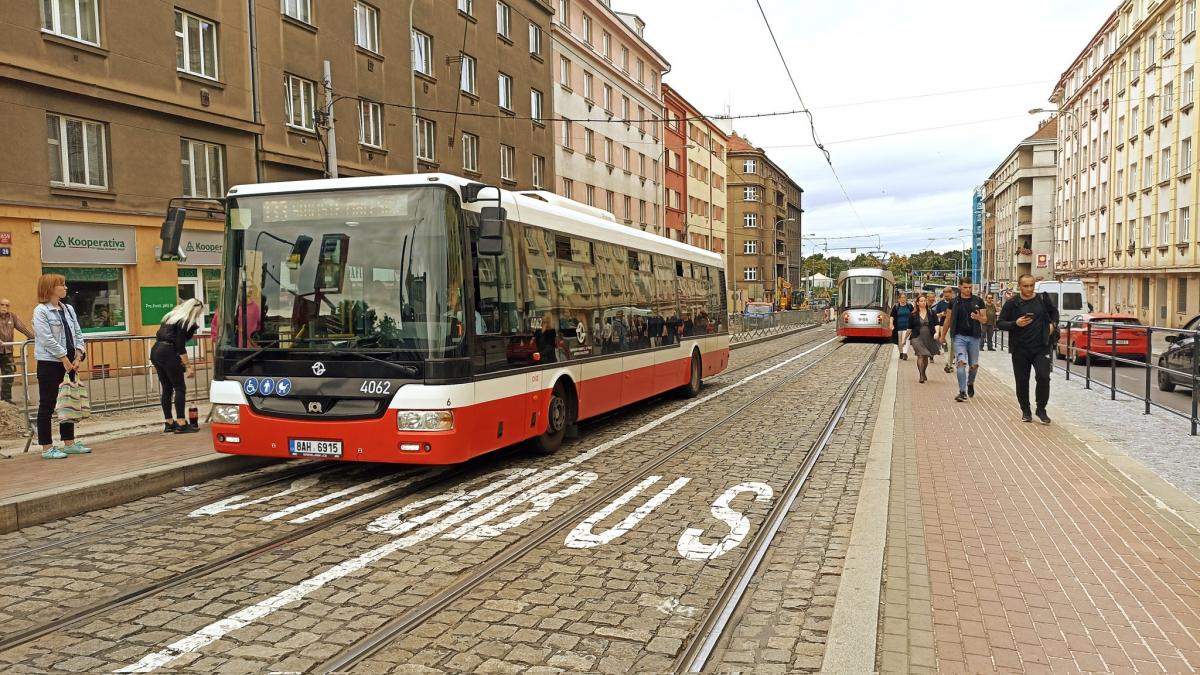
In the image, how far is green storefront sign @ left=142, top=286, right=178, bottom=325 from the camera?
19219 mm

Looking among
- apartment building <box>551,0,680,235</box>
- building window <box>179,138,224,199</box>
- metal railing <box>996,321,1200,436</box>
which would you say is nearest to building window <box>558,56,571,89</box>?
apartment building <box>551,0,680,235</box>

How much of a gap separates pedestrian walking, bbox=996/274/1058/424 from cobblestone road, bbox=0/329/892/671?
4.38 m

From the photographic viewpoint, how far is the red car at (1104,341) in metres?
12.1

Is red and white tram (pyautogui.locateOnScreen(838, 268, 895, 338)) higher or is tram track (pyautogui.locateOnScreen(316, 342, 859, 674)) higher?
red and white tram (pyautogui.locateOnScreen(838, 268, 895, 338))

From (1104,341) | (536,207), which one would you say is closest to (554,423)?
(536,207)

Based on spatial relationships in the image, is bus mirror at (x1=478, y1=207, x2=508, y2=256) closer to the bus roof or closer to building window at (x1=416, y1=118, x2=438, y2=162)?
the bus roof

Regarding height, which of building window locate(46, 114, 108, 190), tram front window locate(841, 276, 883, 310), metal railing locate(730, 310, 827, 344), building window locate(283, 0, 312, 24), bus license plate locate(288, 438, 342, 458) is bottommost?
metal railing locate(730, 310, 827, 344)

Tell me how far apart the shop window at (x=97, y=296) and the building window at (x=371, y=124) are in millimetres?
8971

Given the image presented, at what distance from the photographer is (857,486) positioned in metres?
7.80

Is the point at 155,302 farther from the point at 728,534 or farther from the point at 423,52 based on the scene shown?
the point at 728,534

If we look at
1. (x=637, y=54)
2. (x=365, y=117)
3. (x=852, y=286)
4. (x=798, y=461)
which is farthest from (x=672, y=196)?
(x=798, y=461)

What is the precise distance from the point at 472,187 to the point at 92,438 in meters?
5.63

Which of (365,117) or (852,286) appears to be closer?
(365,117)

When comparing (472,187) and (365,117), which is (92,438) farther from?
(365,117)
